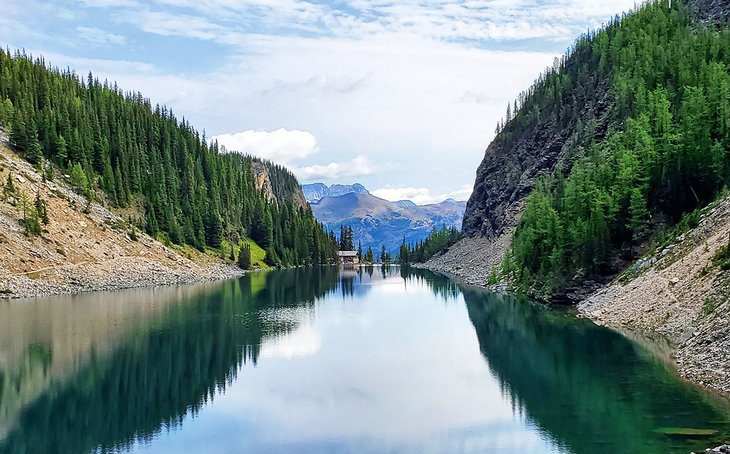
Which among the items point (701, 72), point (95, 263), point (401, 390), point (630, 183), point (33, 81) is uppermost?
point (33, 81)

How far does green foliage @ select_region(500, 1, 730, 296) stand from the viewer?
77062mm

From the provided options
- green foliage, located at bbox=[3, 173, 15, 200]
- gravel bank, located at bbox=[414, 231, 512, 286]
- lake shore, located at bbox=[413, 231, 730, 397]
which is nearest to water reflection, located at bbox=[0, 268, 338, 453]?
green foliage, located at bbox=[3, 173, 15, 200]

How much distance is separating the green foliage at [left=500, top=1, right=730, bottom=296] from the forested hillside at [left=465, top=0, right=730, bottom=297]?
0.56 ft

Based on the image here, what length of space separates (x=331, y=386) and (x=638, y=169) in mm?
58026

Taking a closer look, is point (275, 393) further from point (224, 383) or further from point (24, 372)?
point (24, 372)

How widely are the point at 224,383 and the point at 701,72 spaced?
336 ft

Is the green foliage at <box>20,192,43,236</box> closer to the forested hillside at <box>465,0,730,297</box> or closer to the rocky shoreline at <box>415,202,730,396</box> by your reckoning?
the forested hillside at <box>465,0,730,297</box>

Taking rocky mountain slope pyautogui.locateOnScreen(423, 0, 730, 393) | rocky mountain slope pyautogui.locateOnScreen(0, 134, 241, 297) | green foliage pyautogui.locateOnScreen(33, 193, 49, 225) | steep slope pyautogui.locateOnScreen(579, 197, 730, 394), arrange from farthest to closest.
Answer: green foliage pyautogui.locateOnScreen(33, 193, 49, 225), rocky mountain slope pyautogui.locateOnScreen(0, 134, 241, 297), rocky mountain slope pyautogui.locateOnScreen(423, 0, 730, 393), steep slope pyautogui.locateOnScreen(579, 197, 730, 394)

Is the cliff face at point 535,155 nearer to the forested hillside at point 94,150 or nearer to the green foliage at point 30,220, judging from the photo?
the forested hillside at point 94,150

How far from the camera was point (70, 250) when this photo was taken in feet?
355

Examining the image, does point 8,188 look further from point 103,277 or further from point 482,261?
point 482,261

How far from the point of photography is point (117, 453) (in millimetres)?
30141

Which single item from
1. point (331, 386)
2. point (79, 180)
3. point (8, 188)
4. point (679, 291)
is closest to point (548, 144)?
point (79, 180)

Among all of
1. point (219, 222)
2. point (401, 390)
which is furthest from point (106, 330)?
point (219, 222)
